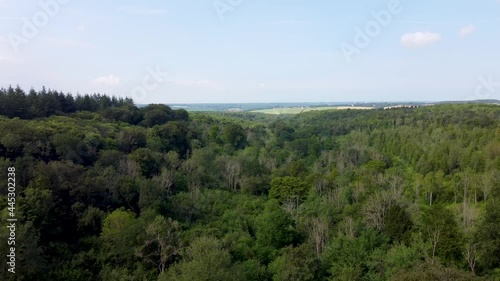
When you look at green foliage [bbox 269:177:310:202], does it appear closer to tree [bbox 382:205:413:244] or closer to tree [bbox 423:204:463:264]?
tree [bbox 382:205:413:244]

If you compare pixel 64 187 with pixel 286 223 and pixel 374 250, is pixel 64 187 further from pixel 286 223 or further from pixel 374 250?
pixel 374 250

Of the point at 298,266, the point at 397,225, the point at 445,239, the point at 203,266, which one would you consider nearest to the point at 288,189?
the point at 397,225

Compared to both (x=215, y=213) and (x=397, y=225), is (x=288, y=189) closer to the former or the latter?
(x=215, y=213)

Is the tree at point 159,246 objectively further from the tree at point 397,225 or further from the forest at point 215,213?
the tree at point 397,225

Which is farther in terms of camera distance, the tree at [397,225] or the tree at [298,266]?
the tree at [397,225]

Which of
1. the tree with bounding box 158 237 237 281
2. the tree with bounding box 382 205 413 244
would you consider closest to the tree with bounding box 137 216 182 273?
the tree with bounding box 158 237 237 281

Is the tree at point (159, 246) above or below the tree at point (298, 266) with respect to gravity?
above

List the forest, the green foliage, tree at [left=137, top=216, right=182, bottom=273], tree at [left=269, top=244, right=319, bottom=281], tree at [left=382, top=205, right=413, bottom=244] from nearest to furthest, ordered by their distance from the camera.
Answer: tree at [left=269, top=244, right=319, bottom=281] → the forest → tree at [left=137, top=216, right=182, bottom=273] → tree at [left=382, top=205, right=413, bottom=244] → the green foliage

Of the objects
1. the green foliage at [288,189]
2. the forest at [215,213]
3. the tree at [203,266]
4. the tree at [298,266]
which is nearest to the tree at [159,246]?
the forest at [215,213]

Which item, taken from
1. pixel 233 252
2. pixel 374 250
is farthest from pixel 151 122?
pixel 374 250
